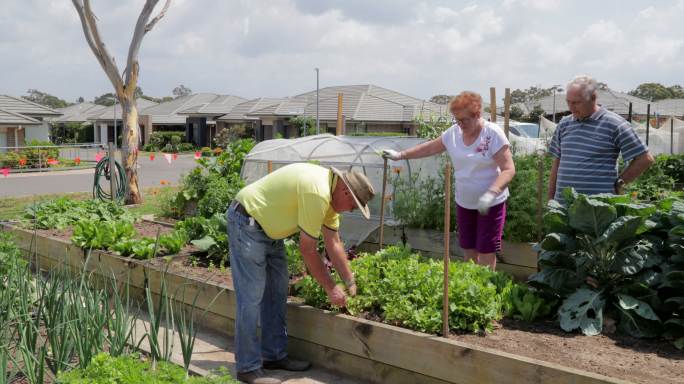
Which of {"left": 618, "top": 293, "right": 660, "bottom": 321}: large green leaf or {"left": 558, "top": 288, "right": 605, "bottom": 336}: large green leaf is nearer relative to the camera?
{"left": 618, "top": 293, "right": 660, "bottom": 321}: large green leaf

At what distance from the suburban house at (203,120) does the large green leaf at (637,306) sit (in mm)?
46683

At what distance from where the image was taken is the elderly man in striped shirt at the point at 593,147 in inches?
175

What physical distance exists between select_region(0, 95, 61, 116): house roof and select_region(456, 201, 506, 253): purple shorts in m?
37.0

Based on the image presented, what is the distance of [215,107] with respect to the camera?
52.2 meters

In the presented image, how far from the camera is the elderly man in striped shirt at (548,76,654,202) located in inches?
175

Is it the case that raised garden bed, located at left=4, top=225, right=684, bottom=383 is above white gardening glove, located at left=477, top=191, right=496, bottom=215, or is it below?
below

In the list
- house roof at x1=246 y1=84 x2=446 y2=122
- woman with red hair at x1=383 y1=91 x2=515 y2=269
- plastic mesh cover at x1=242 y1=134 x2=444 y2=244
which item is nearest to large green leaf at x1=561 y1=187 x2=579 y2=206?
woman with red hair at x1=383 y1=91 x2=515 y2=269

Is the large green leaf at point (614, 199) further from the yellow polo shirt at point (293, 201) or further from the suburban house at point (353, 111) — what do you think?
the suburban house at point (353, 111)

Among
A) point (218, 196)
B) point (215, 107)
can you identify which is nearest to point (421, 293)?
point (218, 196)

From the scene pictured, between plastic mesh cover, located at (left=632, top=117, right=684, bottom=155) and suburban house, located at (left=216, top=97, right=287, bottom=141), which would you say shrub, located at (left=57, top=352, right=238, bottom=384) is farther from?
suburban house, located at (left=216, top=97, right=287, bottom=141)

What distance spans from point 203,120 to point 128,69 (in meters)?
39.4

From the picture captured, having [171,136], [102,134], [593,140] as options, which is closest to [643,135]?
[593,140]

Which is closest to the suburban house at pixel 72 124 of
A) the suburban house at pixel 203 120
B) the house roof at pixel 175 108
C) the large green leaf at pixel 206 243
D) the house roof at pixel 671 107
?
the house roof at pixel 175 108

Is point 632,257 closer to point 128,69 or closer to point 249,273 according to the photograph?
point 249,273
